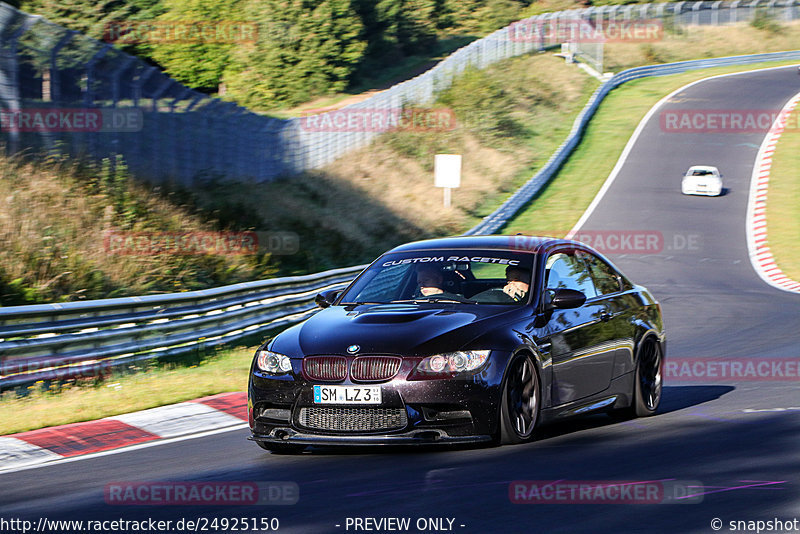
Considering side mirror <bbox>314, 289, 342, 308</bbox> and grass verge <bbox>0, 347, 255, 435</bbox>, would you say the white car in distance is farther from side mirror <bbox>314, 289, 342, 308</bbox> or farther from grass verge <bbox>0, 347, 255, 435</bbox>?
side mirror <bbox>314, 289, 342, 308</bbox>

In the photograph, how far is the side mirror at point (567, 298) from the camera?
7.87 m

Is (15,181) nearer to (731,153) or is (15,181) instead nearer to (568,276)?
(568,276)

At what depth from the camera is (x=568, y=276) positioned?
8.65 metres

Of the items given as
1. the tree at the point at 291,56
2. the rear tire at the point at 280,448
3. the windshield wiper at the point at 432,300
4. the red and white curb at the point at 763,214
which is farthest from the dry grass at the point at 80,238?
the tree at the point at 291,56

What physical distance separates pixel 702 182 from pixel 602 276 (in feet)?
104

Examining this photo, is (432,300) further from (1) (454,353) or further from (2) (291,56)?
(2) (291,56)

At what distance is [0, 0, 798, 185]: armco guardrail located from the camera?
18688 mm

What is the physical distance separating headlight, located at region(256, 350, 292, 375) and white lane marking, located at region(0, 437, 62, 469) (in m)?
1.76

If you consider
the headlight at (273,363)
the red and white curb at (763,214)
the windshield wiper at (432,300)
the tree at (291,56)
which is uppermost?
the tree at (291,56)

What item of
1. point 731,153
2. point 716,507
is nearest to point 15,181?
point 716,507

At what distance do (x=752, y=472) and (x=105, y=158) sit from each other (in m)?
17.5

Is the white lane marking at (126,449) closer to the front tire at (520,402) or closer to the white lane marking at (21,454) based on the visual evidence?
the white lane marking at (21,454)

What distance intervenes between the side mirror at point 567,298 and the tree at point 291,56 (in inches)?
1921

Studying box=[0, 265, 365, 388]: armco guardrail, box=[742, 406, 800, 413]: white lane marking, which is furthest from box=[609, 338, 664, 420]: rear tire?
box=[0, 265, 365, 388]: armco guardrail
